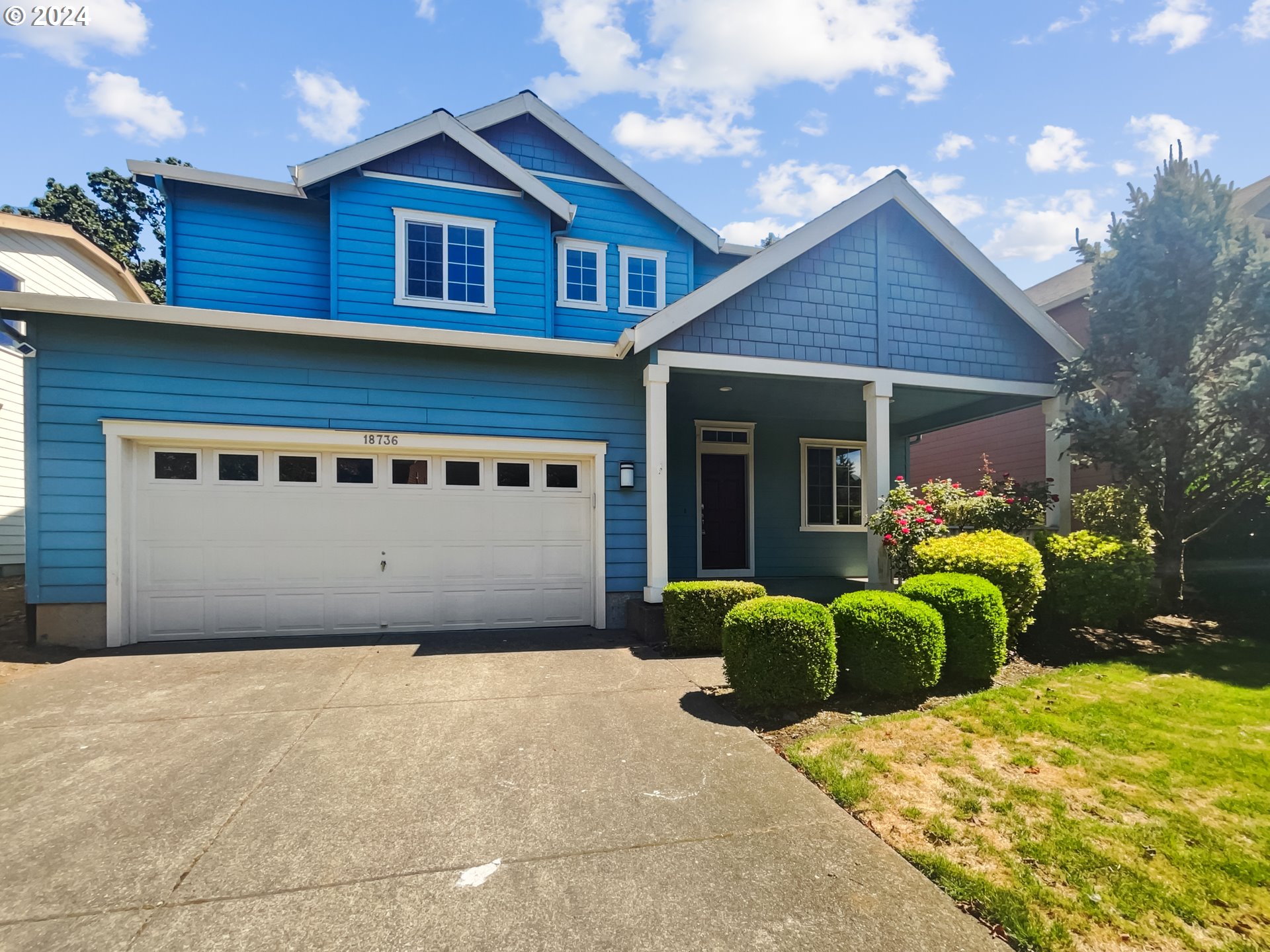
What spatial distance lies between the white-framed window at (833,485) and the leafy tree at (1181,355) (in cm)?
397

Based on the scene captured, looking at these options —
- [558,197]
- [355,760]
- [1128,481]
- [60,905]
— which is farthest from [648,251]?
[60,905]

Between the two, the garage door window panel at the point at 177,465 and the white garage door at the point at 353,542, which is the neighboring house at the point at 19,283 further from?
the white garage door at the point at 353,542

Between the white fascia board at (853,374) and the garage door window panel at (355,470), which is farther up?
the white fascia board at (853,374)

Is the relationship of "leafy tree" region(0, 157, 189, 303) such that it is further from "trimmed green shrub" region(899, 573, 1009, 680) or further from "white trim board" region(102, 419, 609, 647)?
"trimmed green shrub" region(899, 573, 1009, 680)

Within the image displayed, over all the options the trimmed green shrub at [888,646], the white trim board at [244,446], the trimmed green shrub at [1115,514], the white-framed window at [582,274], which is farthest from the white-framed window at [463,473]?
the trimmed green shrub at [1115,514]

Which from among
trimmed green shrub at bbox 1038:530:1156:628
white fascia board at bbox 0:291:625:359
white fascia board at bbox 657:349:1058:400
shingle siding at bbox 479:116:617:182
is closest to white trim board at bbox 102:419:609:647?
white fascia board at bbox 0:291:625:359

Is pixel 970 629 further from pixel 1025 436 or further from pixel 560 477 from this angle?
pixel 1025 436

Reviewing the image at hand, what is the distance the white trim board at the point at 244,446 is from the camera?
6.17 meters

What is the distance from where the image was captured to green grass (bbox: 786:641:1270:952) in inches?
84.2

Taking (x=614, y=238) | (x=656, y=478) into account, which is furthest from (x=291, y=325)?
(x=614, y=238)

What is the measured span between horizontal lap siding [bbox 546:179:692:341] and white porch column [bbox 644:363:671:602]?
3.20 m

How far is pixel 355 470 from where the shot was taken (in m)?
6.94

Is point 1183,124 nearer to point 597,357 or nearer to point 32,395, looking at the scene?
point 597,357

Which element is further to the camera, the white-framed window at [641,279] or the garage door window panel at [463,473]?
the white-framed window at [641,279]
